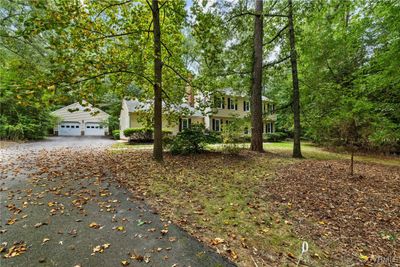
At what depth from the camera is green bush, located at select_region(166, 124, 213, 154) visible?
30.5 ft

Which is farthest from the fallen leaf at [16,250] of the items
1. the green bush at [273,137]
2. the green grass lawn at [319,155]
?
the green bush at [273,137]

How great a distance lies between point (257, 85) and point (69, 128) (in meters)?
28.2

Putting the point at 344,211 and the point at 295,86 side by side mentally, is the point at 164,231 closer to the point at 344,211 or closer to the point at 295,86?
the point at 344,211

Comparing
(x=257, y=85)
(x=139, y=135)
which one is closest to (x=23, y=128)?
(x=139, y=135)

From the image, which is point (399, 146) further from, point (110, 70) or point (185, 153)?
point (110, 70)

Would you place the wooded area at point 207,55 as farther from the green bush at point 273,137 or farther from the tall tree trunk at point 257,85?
the green bush at point 273,137

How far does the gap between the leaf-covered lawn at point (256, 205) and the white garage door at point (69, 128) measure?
85.5ft

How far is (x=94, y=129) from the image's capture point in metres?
29.8

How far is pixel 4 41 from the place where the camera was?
1052 cm

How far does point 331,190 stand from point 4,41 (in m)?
16.2

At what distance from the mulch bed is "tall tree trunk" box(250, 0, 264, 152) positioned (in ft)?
14.7

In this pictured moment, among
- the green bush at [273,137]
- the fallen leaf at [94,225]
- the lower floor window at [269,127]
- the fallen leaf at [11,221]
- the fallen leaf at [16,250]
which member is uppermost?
the lower floor window at [269,127]

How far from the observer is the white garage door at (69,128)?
27938 millimetres

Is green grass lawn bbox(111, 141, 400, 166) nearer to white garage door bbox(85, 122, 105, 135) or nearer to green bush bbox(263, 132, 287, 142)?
green bush bbox(263, 132, 287, 142)
